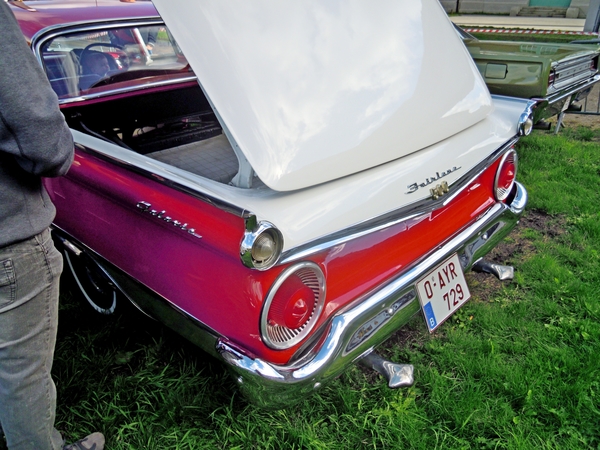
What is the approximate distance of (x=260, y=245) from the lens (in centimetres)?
135

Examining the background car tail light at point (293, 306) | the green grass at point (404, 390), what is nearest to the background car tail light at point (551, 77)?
the green grass at point (404, 390)

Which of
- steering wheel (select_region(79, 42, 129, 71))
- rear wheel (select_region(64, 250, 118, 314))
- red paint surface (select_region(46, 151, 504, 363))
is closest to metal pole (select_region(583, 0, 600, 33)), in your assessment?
red paint surface (select_region(46, 151, 504, 363))

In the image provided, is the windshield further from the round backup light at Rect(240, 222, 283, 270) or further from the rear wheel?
the round backup light at Rect(240, 222, 283, 270)

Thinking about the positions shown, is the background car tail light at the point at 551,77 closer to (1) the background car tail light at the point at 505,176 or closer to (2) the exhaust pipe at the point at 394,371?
(1) the background car tail light at the point at 505,176

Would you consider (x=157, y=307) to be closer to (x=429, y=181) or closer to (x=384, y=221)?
(x=384, y=221)

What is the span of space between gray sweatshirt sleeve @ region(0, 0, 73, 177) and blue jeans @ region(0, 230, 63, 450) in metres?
0.25

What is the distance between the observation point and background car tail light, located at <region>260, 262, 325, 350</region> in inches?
58.4

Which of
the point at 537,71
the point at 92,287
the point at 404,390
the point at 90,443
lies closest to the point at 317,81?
the point at 404,390

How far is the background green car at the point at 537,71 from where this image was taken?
159 inches

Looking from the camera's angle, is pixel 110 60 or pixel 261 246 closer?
pixel 261 246

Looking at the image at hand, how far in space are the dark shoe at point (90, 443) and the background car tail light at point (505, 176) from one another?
76.8 inches

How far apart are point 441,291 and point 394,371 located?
0.38 meters

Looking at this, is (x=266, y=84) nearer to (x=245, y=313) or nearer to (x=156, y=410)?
(x=245, y=313)

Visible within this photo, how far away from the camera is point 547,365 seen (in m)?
2.10
